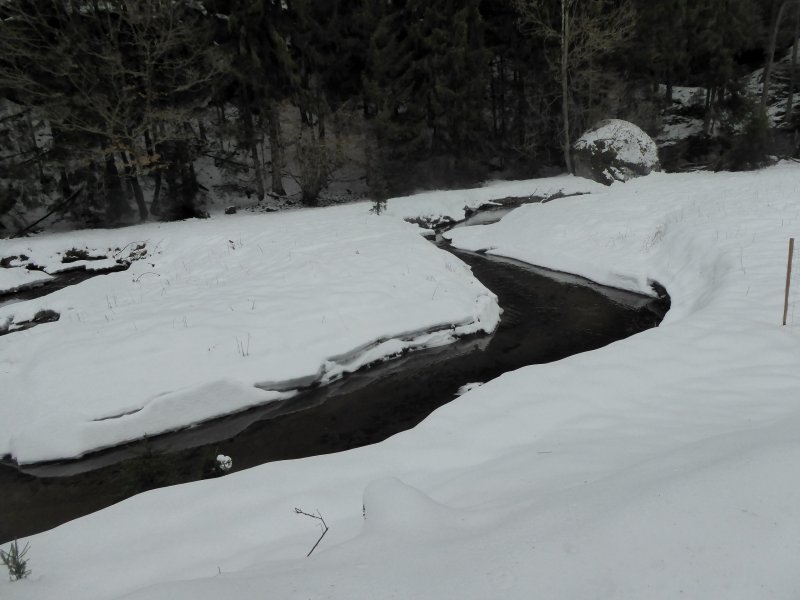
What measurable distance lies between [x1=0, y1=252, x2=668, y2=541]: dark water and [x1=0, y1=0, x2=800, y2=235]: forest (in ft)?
38.5

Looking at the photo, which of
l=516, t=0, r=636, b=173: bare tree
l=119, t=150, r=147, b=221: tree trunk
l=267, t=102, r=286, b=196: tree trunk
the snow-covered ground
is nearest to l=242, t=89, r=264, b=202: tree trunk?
l=267, t=102, r=286, b=196: tree trunk

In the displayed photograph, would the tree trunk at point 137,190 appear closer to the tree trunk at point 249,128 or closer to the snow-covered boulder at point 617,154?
the tree trunk at point 249,128

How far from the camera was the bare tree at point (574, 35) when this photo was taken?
22594 millimetres

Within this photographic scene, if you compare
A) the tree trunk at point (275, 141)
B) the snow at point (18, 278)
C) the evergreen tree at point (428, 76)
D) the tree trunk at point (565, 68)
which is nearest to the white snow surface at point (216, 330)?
the snow at point (18, 278)

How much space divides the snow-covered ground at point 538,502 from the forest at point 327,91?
15.0 metres

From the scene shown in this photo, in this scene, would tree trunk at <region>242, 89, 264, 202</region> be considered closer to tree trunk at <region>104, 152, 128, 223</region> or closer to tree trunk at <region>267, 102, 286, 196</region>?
tree trunk at <region>267, 102, 286, 196</region>

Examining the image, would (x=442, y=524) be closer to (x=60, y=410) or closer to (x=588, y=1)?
(x=60, y=410)

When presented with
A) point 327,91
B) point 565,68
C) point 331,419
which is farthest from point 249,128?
point 331,419

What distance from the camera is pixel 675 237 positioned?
12.3 metres

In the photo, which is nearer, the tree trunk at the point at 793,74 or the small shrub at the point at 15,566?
the small shrub at the point at 15,566

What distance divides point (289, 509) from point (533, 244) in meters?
13.4

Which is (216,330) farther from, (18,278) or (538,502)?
(18,278)

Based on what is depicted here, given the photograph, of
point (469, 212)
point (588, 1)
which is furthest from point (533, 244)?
point (588, 1)

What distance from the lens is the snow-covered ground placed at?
2039 millimetres
